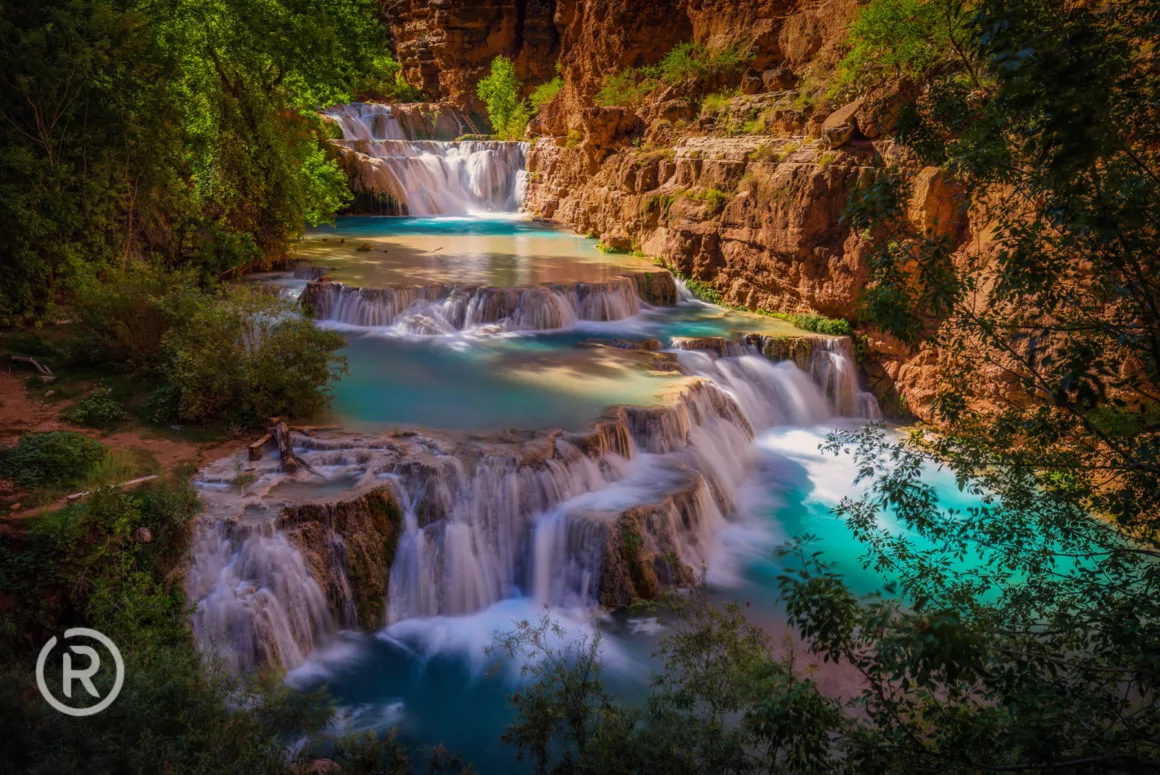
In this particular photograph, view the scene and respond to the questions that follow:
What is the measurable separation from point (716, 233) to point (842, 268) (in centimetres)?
Result: 412

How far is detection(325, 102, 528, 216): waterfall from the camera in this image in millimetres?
32219

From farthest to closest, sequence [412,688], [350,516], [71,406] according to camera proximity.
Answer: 1. [71,406]
2. [350,516]
3. [412,688]

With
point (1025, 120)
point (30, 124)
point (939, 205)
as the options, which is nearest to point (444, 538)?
point (1025, 120)

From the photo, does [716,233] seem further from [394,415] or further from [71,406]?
[71,406]

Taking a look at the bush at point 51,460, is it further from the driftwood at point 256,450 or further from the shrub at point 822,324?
the shrub at point 822,324

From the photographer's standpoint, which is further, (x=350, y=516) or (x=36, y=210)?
(x=36, y=210)

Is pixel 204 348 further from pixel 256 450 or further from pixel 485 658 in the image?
pixel 485 658

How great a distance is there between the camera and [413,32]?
48.6m

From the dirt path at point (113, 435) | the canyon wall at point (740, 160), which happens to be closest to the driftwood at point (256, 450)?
the dirt path at point (113, 435)

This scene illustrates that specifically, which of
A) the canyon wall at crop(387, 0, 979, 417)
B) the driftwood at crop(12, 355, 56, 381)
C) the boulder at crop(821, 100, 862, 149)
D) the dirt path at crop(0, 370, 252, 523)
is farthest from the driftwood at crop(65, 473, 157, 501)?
the boulder at crop(821, 100, 862, 149)

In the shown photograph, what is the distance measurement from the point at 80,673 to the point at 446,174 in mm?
30512

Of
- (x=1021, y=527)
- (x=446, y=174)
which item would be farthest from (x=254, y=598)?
(x=446, y=174)

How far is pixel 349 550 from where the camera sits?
8.78 m

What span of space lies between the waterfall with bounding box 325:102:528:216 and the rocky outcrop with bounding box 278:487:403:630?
25.1 metres
